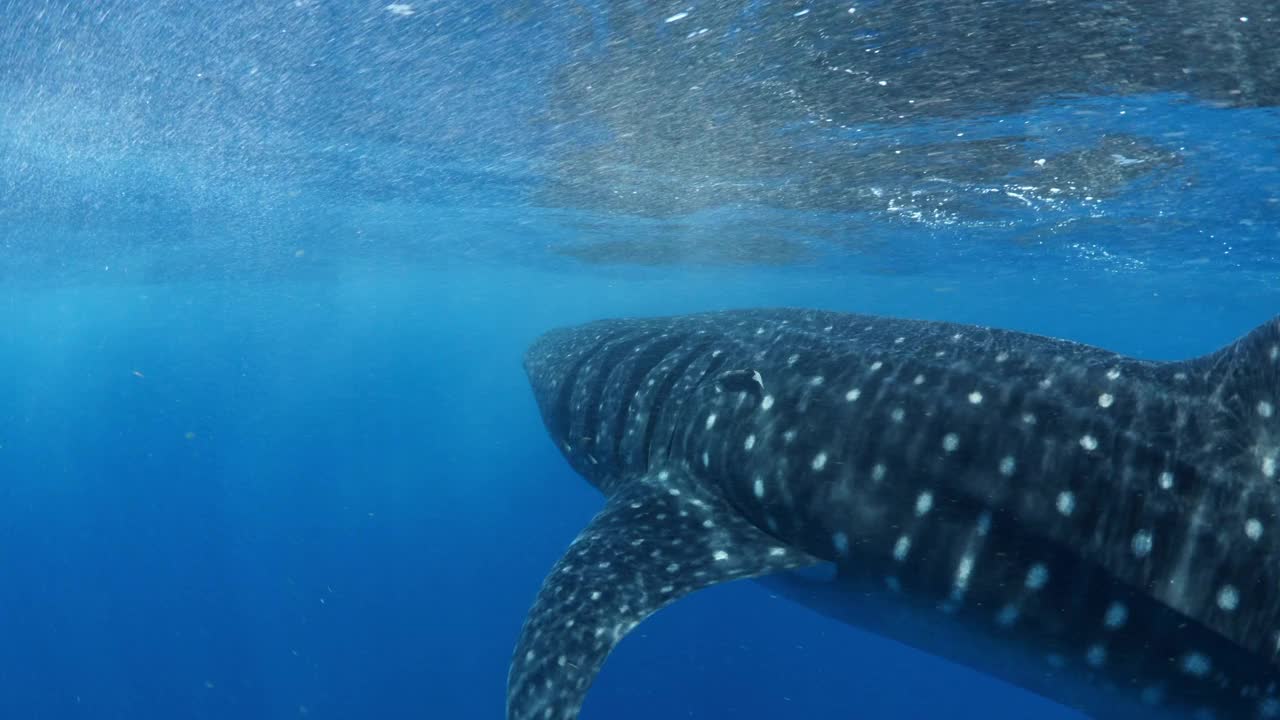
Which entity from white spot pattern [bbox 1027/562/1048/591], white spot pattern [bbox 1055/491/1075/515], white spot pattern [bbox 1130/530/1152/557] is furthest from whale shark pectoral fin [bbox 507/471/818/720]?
white spot pattern [bbox 1130/530/1152/557]

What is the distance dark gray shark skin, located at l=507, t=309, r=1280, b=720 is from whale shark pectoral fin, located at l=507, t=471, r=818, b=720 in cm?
1

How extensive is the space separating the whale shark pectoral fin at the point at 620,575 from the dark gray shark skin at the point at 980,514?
0.01 metres

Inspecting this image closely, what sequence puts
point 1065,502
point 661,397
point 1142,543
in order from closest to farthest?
point 1142,543, point 1065,502, point 661,397

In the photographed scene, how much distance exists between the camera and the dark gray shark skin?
3314 millimetres

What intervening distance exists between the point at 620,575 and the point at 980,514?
2.07 m

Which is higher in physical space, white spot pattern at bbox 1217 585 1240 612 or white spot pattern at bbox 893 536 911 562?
white spot pattern at bbox 1217 585 1240 612

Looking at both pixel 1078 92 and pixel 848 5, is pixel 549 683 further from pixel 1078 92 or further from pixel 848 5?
pixel 1078 92

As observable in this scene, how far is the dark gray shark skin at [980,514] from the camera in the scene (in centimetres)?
331

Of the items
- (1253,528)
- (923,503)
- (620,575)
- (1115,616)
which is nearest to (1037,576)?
(1115,616)

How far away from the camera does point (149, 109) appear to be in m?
12.1

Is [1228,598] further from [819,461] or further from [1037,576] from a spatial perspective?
[819,461]

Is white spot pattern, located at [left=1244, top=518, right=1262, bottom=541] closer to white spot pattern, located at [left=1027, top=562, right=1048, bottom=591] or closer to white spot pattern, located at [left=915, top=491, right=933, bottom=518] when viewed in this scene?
white spot pattern, located at [left=1027, top=562, right=1048, bottom=591]

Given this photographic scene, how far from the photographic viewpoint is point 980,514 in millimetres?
3859

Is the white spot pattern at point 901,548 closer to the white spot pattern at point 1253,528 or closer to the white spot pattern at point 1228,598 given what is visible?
the white spot pattern at point 1228,598
